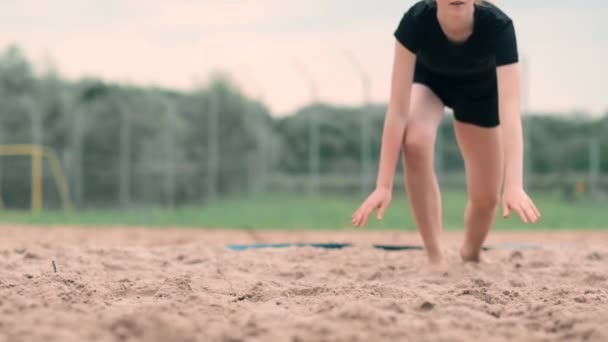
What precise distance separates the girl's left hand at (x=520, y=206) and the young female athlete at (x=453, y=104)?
13 centimetres

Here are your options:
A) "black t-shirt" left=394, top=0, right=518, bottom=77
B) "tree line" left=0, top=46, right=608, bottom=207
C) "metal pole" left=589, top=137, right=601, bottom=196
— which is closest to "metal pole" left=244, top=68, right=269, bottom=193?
"tree line" left=0, top=46, right=608, bottom=207

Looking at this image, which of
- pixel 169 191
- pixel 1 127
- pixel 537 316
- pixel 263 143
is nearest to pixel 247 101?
pixel 263 143

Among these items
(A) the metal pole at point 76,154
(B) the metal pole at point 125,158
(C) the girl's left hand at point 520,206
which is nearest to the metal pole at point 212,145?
(B) the metal pole at point 125,158

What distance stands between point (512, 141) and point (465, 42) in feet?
2.28

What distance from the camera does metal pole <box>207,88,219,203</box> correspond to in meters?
15.9

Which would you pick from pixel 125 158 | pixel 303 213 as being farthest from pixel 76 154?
pixel 303 213

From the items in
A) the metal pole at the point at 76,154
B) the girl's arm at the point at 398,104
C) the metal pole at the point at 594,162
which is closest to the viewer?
the girl's arm at the point at 398,104

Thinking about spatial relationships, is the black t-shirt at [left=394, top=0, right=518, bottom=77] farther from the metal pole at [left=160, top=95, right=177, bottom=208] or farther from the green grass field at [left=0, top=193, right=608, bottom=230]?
the metal pole at [left=160, top=95, right=177, bottom=208]

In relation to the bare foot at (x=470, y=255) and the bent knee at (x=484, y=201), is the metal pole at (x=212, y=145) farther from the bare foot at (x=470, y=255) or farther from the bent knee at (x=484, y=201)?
the bent knee at (x=484, y=201)

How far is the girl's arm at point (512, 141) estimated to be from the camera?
3.05 meters

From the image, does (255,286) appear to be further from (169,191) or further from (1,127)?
(1,127)

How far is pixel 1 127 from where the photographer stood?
58.6 feet

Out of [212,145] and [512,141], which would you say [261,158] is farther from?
[512,141]

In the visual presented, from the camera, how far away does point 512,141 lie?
11.2 ft
